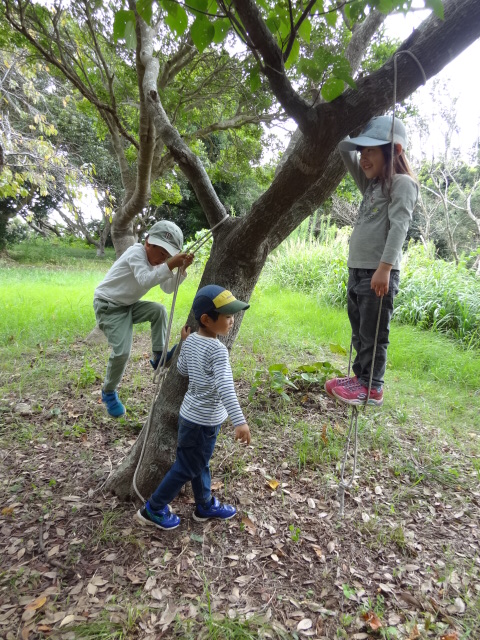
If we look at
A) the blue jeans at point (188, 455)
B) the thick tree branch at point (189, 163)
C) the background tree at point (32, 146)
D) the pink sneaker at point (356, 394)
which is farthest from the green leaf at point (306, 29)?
the background tree at point (32, 146)

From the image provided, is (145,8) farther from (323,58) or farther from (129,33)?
(323,58)

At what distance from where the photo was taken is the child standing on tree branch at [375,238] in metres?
1.75

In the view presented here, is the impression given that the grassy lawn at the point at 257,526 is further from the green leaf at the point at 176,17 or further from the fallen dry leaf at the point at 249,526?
the green leaf at the point at 176,17

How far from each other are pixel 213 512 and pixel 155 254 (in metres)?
1.71

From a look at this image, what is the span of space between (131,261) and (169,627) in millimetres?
2060

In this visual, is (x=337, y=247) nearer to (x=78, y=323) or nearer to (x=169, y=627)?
(x=78, y=323)

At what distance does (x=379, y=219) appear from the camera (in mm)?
1908

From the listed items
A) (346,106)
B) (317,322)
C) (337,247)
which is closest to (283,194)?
(346,106)

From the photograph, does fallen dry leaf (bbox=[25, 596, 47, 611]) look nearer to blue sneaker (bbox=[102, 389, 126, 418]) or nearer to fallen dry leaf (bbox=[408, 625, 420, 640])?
blue sneaker (bbox=[102, 389, 126, 418])

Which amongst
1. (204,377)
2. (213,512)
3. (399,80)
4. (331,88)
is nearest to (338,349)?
(213,512)

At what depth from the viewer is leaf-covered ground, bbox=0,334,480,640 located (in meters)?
1.70

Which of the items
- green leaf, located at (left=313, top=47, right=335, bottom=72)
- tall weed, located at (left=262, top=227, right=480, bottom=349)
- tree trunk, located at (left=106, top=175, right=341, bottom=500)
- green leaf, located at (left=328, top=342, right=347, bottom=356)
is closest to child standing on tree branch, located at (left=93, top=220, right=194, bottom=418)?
tree trunk, located at (left=106, top=175, right=341, bottom=500)

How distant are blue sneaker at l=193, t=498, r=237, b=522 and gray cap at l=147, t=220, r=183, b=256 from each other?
1.62 meters

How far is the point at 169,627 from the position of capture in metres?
1.64
